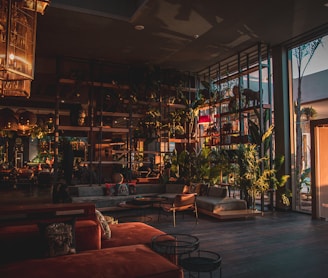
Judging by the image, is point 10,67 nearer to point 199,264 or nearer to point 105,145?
point 199,264

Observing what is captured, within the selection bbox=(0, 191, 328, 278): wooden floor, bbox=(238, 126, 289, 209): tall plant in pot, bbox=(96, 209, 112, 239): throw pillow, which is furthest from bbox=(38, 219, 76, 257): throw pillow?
bbox=(238, 126, 289, 209): tall plant in pot

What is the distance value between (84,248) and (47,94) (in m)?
7.56

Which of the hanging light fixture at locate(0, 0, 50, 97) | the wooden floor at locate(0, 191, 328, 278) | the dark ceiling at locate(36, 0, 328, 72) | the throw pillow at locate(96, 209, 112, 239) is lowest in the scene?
the wooden floor at locate(0, 191, 328, 278)

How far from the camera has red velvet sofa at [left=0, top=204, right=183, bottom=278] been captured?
7.88 ft

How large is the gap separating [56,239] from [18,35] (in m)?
2.02

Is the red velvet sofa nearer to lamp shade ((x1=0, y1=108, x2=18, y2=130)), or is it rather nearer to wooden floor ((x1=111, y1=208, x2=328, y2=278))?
wooden floor ((x1=111, y1=208, x2=328, y2=278))

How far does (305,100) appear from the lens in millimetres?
7285

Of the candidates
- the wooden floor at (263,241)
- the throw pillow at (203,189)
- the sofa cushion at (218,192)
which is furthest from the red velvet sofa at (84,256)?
the throw pillow at (203,189)


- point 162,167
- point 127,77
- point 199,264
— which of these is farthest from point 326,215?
point 127,77

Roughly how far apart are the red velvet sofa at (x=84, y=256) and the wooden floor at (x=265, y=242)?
3.63 feet

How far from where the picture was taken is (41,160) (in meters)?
17.9

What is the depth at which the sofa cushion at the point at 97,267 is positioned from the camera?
2359mm

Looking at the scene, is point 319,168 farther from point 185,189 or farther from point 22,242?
point 22,242

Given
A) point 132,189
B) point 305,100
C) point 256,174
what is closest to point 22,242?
point 132,189
